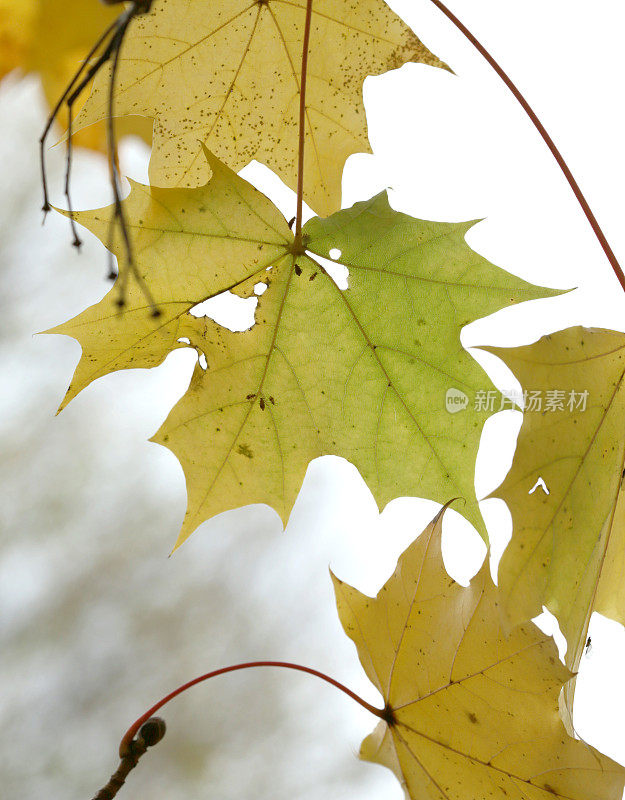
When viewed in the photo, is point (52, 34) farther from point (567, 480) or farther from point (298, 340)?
point (567, 480)

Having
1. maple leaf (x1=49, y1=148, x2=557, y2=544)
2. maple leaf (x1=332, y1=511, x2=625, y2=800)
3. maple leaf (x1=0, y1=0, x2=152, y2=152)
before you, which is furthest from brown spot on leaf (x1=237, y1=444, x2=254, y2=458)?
maple leaf (x1=0, y1=0, x2=152, y2=152)

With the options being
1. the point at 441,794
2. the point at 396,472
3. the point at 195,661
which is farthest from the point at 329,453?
the point at 195,661

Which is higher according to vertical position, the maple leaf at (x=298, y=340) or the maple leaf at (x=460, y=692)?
the maple leaf at (x=298, y=340)

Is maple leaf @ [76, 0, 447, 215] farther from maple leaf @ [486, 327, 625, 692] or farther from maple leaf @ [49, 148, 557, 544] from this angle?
maple leaf @ [486, 327, 625, 692]

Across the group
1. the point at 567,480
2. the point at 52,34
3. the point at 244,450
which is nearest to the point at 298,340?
the point at 244,450

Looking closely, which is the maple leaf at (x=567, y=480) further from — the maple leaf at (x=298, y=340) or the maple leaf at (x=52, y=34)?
the maple leaf at (x=52, y=34)

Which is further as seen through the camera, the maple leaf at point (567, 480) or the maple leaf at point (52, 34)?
the maple leaf at point (52, 34)

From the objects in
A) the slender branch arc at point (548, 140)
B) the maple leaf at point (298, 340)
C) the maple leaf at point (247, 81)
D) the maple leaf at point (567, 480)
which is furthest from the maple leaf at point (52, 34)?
the maple leaf at point (567, 480)
